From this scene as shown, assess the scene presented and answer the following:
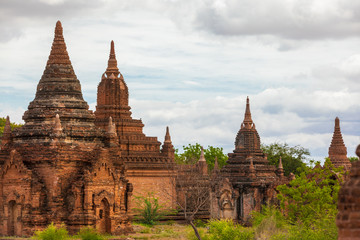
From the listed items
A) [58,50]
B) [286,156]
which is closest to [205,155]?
[286,156]

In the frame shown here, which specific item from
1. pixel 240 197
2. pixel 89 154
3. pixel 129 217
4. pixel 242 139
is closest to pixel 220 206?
pixel 240 197

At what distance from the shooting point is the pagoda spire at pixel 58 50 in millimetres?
34812

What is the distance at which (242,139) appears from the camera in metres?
42.9

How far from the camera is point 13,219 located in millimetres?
32562

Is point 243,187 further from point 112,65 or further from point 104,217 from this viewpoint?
point 112,65

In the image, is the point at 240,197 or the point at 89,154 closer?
the point at 89,154

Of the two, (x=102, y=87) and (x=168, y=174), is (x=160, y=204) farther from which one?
(x=102, y=87)

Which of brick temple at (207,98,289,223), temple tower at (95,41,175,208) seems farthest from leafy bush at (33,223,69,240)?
temple tower at (95,41,175,208)

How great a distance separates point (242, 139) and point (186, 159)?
29552 millimetres

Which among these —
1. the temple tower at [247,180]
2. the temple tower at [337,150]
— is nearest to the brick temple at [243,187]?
the temple tower at [247,180]

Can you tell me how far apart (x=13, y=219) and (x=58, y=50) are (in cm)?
807

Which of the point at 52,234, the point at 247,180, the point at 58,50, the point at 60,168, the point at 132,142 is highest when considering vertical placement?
the point at 58,50

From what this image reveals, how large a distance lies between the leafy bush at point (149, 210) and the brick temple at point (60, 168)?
5.60 metres

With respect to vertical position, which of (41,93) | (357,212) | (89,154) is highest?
(41,93)
